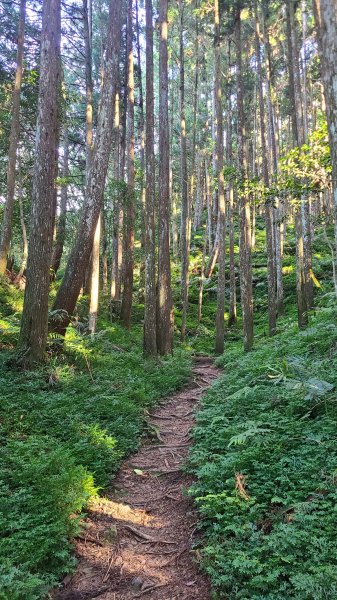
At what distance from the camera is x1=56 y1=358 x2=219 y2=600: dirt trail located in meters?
3.27

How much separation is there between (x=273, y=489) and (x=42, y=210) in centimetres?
598

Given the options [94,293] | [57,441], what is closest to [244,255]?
[94,293]

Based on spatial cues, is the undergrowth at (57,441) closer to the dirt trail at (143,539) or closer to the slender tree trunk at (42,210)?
the dirt trail at (143,539)

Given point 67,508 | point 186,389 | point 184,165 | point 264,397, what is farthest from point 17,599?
point 184,165

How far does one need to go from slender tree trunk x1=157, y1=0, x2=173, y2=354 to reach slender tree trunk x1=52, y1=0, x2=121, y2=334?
9.52ft

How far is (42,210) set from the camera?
7.38 m

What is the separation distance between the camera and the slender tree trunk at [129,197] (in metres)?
14.3

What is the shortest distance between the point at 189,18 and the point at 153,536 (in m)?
26.3

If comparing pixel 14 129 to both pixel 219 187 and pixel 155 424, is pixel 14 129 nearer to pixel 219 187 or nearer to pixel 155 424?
pixel 219 187

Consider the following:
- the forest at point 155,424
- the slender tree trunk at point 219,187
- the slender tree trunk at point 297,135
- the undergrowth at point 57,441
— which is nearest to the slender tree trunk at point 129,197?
the forest at point 155,424

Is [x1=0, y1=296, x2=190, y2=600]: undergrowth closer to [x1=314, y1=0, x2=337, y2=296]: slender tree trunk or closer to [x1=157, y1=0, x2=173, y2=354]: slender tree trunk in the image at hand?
[x1=157, y1=0, x2=173, y2=354]: slender tree trunk

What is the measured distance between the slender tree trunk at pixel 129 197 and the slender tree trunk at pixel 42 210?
6843 mm

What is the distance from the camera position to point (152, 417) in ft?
24.8

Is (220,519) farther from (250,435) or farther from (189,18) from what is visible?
(189,18)
